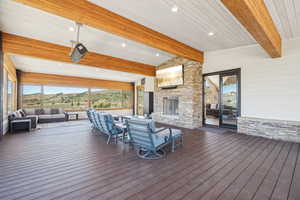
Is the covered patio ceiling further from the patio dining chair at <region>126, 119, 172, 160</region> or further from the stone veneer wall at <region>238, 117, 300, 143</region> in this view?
the stone veneer wall at <region>238, 117, 300, 143</region>

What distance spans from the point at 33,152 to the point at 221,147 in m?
5.01

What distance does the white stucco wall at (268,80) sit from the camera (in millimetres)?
4484

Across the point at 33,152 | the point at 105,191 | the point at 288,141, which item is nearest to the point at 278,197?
the point at 105,191

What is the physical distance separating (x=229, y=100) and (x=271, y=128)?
1786 mm

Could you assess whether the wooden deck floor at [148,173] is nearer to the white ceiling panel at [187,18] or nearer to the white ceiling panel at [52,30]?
the white ceiling panel at [52,30]

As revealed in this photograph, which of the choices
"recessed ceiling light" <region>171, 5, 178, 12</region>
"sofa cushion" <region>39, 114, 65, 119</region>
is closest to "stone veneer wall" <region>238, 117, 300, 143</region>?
"recessed ceiling light" <region>171, 5, 178, 12</region>

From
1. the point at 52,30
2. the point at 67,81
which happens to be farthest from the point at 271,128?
the point at 67,81

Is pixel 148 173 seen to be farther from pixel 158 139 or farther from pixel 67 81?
pixel 67 81

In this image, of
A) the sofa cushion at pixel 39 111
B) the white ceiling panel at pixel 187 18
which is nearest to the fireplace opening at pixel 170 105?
the white ceiling panel at pixel 187 18

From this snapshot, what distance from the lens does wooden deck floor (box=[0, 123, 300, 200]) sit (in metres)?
1.97

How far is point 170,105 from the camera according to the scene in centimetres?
776

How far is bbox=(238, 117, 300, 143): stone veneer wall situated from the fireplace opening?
296 cm

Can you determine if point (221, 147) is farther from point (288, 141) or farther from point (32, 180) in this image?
point (32, 180)

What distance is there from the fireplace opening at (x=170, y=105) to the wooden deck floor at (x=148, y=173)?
11.8 feet
